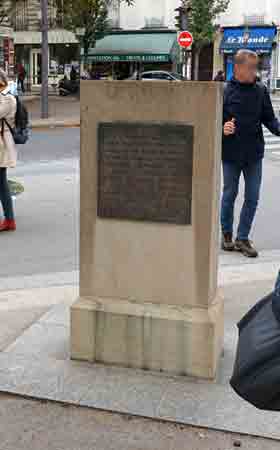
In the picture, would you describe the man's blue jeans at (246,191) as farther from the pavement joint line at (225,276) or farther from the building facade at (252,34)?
the building facade at (252,34)

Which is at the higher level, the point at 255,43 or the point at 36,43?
Answer: the point at 255,43

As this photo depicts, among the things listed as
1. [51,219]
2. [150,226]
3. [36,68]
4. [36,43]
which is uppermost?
[36,43]

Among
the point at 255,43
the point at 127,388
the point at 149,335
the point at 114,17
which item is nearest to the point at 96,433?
the point at 127,388

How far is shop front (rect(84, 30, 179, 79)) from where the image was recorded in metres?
43.1

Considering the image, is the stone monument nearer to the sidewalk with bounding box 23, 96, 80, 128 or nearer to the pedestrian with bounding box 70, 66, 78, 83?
the sidewalk with bounding box 23, 96, 80, 128

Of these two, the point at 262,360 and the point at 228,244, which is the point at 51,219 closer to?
the point at 228,244

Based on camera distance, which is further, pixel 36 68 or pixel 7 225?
pixel 36 68

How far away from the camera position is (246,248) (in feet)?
21.8

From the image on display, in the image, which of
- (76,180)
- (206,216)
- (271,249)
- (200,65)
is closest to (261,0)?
(200,65)

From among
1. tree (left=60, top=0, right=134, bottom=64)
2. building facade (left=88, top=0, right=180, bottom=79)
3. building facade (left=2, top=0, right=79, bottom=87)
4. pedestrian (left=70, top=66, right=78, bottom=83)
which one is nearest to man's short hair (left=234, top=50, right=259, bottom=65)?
tree (left=60, top=0, right=134, bottom=64)

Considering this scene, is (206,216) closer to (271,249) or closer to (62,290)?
(62,290)

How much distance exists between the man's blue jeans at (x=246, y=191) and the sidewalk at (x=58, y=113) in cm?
1584

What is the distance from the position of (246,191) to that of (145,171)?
2.84 metres

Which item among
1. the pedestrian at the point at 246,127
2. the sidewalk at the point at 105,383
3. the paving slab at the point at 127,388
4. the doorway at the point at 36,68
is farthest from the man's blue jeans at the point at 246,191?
the doorway at the point at 36,68
